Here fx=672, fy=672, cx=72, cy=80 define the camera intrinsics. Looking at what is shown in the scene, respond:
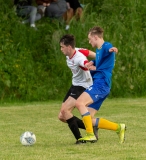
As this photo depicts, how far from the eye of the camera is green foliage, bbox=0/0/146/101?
706 inches

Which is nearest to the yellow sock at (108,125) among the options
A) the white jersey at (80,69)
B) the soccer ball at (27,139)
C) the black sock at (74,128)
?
the black sock at (74,128)

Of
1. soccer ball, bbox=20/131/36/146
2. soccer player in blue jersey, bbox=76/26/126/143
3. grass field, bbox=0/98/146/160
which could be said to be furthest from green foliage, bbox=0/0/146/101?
soccer player in blue jersey, bbox=76/26/126/143

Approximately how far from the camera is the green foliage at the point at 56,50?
1792 cm

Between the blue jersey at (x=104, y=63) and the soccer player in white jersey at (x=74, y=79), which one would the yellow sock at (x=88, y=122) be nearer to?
the soccer player in white jersey at (x=74, y=79)

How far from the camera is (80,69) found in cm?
952

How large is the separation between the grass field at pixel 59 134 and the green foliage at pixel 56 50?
1.11 metres

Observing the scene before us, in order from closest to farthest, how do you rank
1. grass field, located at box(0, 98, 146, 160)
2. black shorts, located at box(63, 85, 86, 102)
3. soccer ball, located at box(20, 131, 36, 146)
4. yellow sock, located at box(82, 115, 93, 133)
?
grass field, located at box(0, 98, 146, 160), yellow sock, located at box(82, 115, 93, 133), soccer ball, located at box(20, 131, 36, 146), black shorts, located at box(63, 85, 86, 102)

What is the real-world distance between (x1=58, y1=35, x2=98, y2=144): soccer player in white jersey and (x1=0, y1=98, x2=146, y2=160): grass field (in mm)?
312

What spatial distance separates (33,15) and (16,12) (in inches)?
27.1

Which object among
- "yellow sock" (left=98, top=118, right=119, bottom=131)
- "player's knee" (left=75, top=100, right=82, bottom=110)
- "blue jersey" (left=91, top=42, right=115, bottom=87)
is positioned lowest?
"yellow sock" (left=98, top=118, right=119, bottom=131)

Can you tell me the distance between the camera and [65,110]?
938 cm

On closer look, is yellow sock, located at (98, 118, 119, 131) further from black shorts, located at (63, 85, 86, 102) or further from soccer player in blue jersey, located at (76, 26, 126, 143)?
black shorts, located at (63, 85, 86, 102)

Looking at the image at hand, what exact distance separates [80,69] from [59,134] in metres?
1.58

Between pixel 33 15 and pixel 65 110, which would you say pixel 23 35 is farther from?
pixel 65 110
